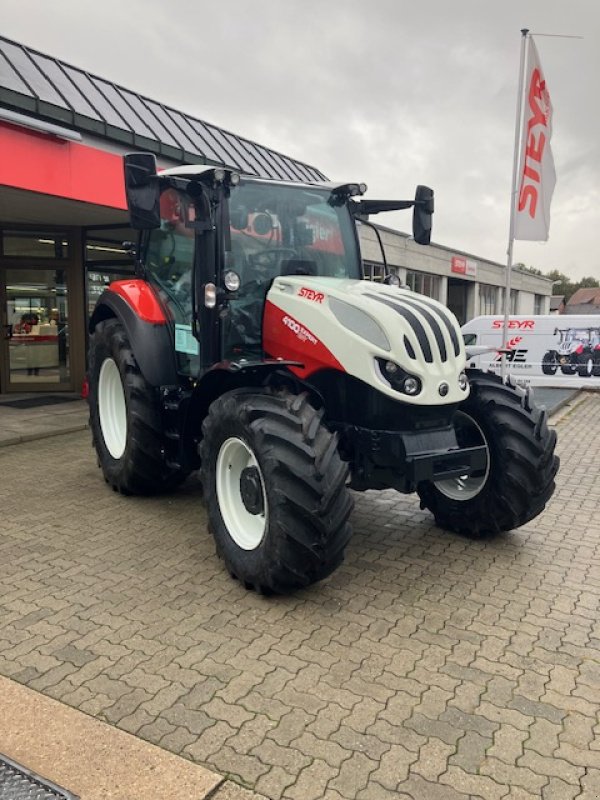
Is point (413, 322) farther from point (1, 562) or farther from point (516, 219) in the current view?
point (516, 219)

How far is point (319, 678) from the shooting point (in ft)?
9.67

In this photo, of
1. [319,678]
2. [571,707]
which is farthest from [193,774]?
[571,707]

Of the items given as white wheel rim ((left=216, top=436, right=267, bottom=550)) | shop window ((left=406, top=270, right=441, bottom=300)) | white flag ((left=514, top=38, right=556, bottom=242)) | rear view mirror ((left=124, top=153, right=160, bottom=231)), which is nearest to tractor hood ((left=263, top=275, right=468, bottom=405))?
white wheel rim ((left=216, top=436, right=267, bottom=550))

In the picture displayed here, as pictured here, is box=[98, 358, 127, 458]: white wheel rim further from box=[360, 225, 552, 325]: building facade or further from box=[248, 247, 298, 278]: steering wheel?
box=[360, 225, 552, 325]: building facade

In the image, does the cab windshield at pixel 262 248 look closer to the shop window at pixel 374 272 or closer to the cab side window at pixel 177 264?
the cab side window at pixel 177 264

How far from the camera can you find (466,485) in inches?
187

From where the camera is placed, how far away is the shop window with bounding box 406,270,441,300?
25848 millimetres

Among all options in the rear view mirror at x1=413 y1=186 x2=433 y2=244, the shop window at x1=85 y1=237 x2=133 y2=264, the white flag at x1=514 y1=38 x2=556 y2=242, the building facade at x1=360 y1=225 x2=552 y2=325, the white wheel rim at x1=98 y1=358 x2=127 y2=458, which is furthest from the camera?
the building facade at x1=360 y1=225 x2=552 y2=325

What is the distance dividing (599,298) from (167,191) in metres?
85.8

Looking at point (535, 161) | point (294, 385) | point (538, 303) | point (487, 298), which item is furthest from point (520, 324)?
point (538, 303)

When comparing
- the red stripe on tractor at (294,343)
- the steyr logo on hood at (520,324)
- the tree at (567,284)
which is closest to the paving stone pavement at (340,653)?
the red stripe on tractor at (294,343)

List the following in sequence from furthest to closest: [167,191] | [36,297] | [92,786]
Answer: [36,297]
[167,191]
[92,786]

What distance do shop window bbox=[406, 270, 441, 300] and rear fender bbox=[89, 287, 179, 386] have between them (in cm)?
2053

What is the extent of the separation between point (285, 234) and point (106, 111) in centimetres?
625
